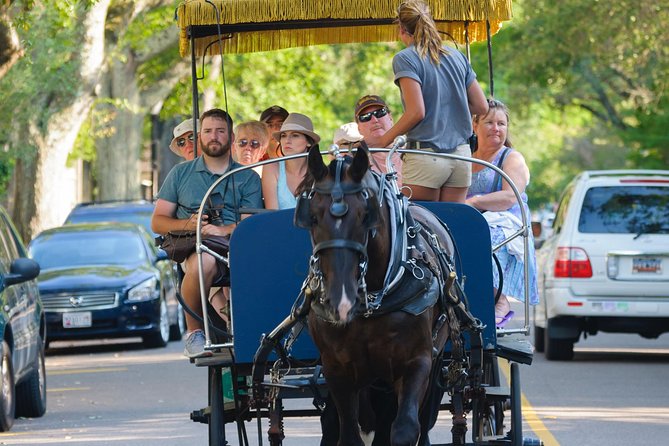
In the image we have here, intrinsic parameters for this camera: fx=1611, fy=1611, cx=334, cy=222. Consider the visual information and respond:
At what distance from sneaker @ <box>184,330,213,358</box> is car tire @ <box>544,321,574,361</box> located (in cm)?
910

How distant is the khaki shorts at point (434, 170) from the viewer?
9102mm

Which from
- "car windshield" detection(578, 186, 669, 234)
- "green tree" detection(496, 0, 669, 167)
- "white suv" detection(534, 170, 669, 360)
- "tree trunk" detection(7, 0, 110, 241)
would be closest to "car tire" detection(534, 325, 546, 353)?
"white suv" detection(534, 170, 669, 360)

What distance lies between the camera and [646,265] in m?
17.3

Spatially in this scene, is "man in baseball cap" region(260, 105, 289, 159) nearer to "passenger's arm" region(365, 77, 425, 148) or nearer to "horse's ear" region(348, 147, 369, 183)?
"passenger's arm" region(365, 77, 425, 148)

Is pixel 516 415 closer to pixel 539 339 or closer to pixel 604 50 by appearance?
pixel 539 339

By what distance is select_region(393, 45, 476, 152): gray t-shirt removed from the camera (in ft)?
29.6

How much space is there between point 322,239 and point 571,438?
5.17 m

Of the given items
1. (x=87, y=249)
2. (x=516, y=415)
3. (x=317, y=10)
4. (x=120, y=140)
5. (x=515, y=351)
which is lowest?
(x=516, y=415)

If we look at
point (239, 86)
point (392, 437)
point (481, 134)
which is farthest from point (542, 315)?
point (239, 86)

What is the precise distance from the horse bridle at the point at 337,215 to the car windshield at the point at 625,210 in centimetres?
1062

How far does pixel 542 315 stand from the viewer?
18.5m

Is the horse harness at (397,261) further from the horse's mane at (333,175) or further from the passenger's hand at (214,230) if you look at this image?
the passenger's hand at (214,230)

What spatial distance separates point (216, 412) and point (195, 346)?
0.44m

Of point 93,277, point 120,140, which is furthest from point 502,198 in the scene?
point 120,140
